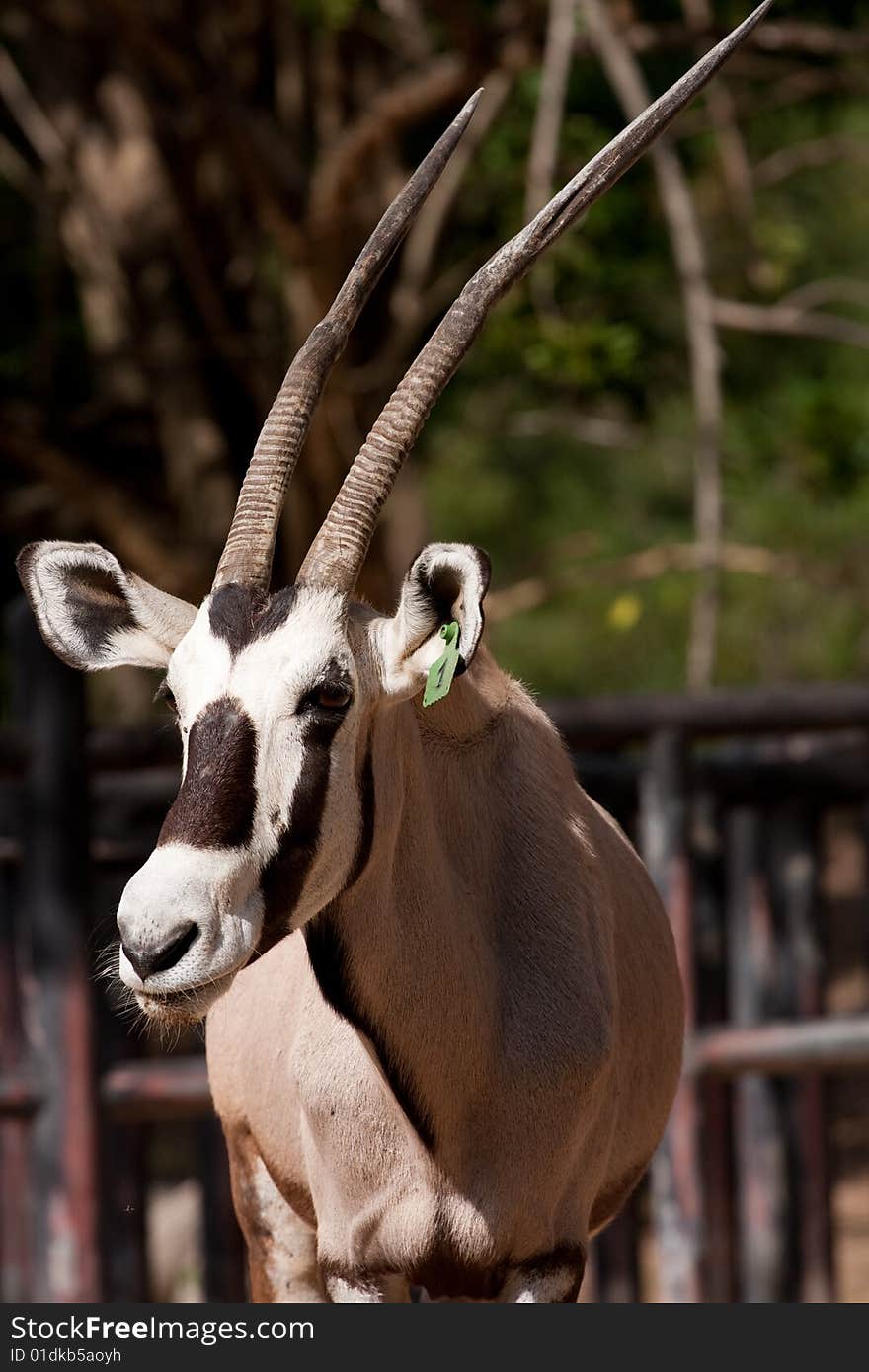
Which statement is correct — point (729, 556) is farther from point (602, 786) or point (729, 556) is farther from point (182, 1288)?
point (182, 1288)

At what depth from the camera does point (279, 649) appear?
310cm

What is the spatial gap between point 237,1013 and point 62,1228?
271cm

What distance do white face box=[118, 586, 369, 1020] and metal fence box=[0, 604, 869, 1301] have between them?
10.8 ft

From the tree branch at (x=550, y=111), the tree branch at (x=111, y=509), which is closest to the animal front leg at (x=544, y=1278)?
the tree branch at (x=550, y=111)

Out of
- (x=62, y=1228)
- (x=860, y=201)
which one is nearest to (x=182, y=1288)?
(x=62, y=1228)

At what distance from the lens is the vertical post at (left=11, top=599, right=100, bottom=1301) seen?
20.6ft

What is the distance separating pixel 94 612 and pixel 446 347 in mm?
754

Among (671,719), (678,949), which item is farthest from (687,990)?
(671,719)

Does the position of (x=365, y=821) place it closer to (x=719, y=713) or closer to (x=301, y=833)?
(x=301, y=833)

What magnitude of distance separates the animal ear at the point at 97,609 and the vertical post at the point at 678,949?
333cm

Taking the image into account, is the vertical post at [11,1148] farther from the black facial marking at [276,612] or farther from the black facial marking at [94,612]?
the black facial marking at [276,612]

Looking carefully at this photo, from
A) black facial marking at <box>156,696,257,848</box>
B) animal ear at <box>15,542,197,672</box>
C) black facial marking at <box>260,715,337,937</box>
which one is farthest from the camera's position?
animal ear at <box>15,542,197,672</box>

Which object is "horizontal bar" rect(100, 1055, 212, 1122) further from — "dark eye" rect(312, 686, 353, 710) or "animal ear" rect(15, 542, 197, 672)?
"dark eye" rect(312, 686, 353, 710)

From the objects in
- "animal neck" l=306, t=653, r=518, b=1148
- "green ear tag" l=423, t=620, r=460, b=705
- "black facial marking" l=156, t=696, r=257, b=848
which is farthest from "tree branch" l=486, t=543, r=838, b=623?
"black facial marking" l=156, t=696, r=257, b=848
